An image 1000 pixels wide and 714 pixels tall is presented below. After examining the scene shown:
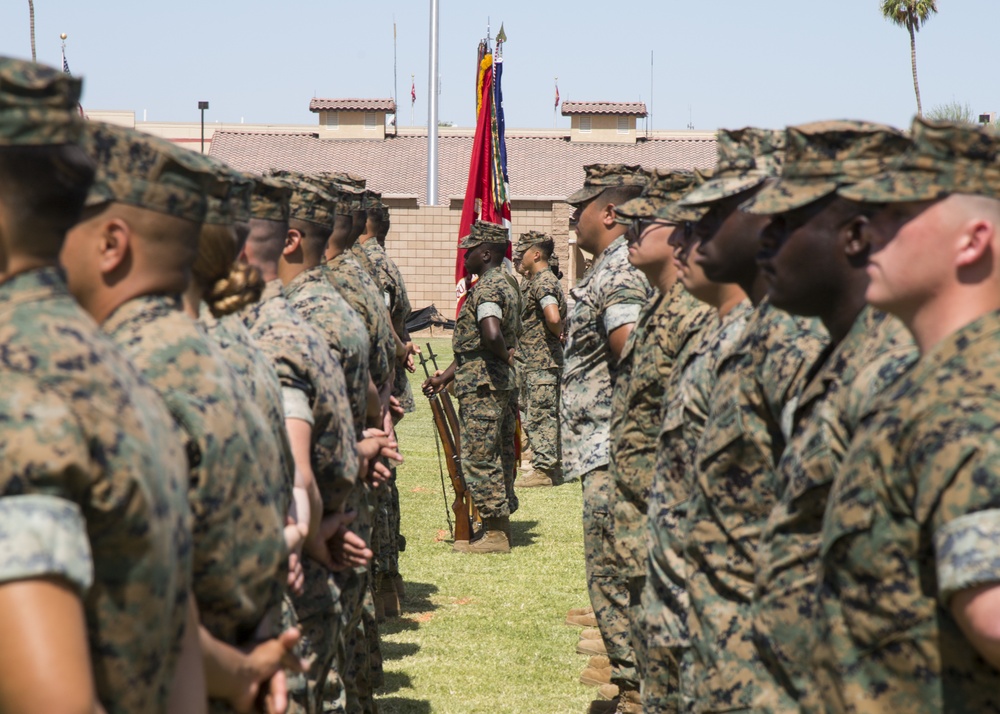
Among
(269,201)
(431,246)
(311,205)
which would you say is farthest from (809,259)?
(431,246)

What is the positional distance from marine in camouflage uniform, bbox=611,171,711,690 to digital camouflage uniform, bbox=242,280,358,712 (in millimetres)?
1537

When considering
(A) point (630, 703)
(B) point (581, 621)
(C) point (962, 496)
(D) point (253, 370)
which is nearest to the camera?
(C) point (962, 496)

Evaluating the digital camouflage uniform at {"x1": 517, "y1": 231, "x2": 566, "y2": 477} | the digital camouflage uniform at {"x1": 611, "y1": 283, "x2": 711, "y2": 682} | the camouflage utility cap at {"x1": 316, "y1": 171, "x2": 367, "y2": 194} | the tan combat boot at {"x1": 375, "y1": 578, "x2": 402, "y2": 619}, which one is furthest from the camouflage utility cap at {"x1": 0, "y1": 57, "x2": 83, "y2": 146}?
the digital camouflage uniform at {"x1": 517, "y1": 231, "x2": 566, "y2": 477}

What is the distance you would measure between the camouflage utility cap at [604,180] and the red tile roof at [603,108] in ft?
116

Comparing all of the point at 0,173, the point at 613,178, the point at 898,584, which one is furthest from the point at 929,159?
the point at 613,178

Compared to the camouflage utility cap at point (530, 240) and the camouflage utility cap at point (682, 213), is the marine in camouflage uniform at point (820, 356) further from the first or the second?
the camouflage utility cap at point (530, 240)

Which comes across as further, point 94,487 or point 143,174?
point 143,174

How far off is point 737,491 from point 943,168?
1.35 m

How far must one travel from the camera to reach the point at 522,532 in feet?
34.2

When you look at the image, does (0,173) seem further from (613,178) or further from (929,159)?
(613,178)

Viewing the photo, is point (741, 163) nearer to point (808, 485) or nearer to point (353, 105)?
point (808, 485)

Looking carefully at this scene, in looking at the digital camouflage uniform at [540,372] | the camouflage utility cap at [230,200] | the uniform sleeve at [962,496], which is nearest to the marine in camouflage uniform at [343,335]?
the camouflage utility cap at [230,200]

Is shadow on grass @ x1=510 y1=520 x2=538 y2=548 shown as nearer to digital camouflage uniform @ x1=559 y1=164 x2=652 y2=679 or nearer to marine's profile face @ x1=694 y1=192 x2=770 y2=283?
digital camouflage uniform @ x1=559 y1=164 x2=652 y2=679

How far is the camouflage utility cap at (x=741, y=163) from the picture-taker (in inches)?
154
